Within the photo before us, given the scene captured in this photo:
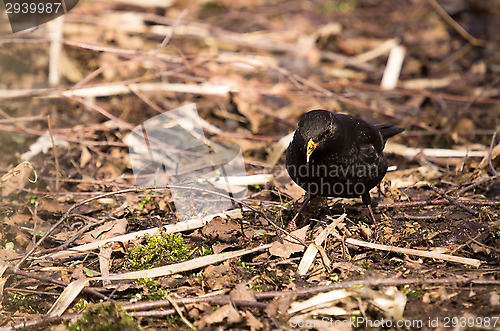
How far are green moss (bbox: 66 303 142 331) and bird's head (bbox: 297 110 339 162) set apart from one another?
1.98 m

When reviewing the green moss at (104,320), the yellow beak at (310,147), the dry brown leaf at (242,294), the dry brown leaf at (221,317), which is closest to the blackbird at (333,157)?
the yellow beak at (310,147)

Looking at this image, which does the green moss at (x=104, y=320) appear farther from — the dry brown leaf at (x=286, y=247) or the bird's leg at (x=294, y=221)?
the bird's leg at (x=294, y=221)

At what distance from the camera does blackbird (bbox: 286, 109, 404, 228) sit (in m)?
4.23

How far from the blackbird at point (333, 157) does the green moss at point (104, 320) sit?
6.53 feet

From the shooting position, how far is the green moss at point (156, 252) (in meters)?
4.18

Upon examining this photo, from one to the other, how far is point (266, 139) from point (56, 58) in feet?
13.0

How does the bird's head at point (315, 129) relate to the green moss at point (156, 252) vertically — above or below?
above

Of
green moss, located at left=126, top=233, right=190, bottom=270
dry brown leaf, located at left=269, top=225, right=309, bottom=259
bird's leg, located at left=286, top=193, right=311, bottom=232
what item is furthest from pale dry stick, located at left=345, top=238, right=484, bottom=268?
green moss, located at left=126, top=233, right=190, bottom=270

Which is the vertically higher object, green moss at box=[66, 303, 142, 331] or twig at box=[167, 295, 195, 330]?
green moss at box=[66, 303, 142, 331]

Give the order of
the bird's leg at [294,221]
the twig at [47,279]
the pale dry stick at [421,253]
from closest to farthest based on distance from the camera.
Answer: the twig at [47,279]
the pale dry stick at [421,253]
the bird's leg at [294,221]

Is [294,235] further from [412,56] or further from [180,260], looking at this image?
[412,56]

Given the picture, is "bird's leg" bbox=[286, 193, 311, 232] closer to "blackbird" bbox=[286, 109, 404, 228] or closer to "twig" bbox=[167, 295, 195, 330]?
"blackbird" bbox=[286, 109, 404, 228]

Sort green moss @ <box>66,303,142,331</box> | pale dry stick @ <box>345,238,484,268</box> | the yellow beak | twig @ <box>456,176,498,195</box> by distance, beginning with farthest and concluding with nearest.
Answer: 1. twig @ <box>456,176,498,195</box>
2. the yellow beak
3. pale dry stick @ <box>345,238,484,268</box>
4. green moss @ <box>66,303,142,331</box>

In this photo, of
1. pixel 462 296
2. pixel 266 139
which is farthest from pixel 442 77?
pixel 462 296
